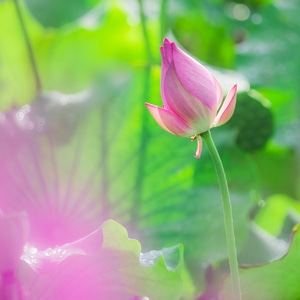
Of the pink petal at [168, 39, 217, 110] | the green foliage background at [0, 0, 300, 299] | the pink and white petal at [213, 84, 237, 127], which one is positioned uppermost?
the pink petal at [168, 39, 217, 110]

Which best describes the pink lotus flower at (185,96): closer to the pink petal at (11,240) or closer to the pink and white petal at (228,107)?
the pink and white petal at (228,107)

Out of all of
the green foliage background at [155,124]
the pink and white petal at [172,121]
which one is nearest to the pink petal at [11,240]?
the pink and white petal at [172,121]

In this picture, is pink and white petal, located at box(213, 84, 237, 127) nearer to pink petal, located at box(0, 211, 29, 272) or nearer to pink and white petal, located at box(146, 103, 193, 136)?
pink and white petal, located at box(146, 103, 193, 136)

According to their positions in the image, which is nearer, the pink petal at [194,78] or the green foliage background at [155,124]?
the pink petal at [194,78]

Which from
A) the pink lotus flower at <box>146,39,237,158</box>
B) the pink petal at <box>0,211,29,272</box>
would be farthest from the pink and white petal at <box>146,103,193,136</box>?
the pink petal at <box>0,211,29,272</box>

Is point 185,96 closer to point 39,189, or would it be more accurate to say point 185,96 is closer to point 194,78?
point 194,78

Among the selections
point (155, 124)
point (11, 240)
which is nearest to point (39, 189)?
point (155, 124)
